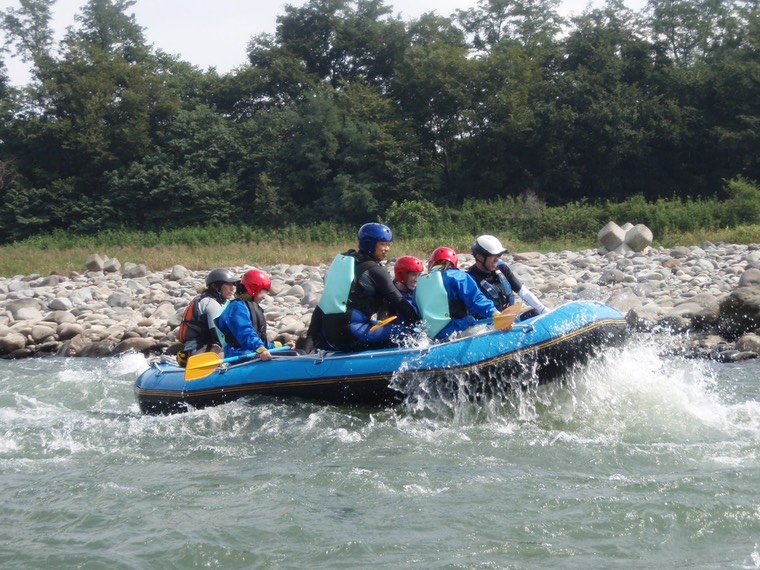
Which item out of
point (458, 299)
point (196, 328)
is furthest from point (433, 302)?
point (196, 328)

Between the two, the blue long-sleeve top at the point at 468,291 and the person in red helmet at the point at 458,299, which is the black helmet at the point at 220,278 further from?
the blue long-sleeve top at the point at 468,291

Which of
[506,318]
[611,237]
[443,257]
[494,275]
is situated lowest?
[611,237]

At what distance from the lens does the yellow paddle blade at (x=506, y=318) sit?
7273 millimetres

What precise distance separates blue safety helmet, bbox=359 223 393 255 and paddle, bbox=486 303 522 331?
1118mm

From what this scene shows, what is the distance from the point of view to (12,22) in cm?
4231

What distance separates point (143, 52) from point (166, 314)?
2633cm

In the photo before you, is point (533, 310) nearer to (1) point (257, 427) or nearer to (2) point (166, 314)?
(1) point (257, 427)

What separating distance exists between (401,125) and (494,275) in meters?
24.9

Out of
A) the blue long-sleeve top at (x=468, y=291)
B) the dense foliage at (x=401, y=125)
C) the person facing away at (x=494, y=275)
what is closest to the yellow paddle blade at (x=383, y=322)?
the blue long-sleeve top at (x=468, y=291)

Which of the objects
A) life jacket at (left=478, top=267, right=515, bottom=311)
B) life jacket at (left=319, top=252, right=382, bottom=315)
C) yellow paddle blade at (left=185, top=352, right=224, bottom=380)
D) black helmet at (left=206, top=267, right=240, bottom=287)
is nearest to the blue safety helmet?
life jacket at (left=319, top=252, right=382, bottom=315)

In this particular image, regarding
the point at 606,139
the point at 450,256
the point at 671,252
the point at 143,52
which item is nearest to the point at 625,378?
the point at 450,256

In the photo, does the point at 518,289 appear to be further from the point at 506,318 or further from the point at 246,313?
the point at 246,313

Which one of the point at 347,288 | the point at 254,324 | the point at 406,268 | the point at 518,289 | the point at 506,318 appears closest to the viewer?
the point at 506,318

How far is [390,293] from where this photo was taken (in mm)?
7809
